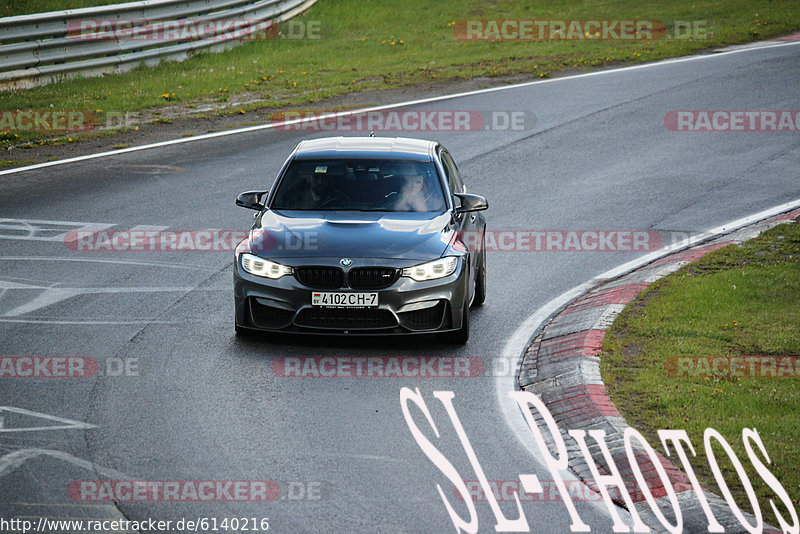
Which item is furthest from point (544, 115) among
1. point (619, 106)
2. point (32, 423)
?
point (32, 423)

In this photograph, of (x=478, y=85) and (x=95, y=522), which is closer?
(x=95, y=522)

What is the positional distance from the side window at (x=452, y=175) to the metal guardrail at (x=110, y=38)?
12.6 metres

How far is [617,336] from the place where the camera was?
32.5 feet

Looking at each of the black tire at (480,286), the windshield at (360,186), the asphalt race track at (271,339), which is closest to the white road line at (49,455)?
the asphalt race track at (271,339)

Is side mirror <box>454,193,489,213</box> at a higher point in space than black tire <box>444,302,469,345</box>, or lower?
higher

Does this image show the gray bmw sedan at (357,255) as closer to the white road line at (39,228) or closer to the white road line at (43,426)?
the white road line at (43,426)

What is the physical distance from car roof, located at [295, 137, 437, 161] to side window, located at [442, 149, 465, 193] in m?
0.21

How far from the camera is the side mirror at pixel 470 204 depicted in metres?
10.7

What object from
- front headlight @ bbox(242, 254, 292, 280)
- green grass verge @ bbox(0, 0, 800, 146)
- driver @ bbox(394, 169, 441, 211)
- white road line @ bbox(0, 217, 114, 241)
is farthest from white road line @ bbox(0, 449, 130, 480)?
green grass verge @ bbox(0, 0, 800, 146)

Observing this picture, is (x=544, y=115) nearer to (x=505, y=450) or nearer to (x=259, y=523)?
(x=505, y=450)

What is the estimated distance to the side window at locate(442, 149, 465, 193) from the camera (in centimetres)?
1149

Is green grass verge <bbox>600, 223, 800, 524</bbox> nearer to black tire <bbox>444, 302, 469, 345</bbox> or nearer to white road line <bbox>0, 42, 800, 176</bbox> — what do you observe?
black tire <bbox>444, 302, 469, 345</bbox>

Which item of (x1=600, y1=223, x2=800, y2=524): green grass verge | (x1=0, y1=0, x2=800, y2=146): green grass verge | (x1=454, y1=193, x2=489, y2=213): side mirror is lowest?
(x1=600, y1=223, x2=800, y2=524): green grass verge

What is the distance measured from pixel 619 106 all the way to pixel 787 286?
1100cm
